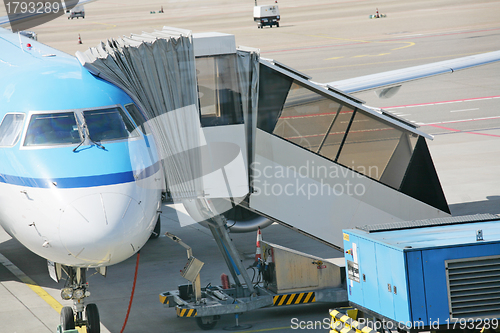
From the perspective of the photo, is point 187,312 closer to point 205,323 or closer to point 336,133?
point 205,323

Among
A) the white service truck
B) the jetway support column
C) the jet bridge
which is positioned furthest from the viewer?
the white service truck

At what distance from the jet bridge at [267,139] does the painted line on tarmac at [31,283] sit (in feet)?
12.4

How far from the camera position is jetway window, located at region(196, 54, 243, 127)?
473 inches

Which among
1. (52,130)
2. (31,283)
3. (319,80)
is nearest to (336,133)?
(52,130)

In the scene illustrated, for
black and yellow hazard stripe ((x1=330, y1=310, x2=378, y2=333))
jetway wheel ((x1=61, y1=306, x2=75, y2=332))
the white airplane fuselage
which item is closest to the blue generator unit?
black and yellow hazard stripe ((x1=330, y1=310, x2=378, y2=333))

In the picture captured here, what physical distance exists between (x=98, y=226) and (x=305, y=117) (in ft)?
19.1

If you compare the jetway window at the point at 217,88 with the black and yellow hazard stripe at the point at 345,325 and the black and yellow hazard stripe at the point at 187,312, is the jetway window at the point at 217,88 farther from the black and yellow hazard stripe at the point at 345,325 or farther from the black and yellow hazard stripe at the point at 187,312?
the black and yellow hazard stripe at the point at 345,325

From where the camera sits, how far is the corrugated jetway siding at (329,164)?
12703 mm

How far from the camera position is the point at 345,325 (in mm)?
10289

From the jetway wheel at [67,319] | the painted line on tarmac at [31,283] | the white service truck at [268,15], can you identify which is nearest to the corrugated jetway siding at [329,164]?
the jetway wheel at [67,319]

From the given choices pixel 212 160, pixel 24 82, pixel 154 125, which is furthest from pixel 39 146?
pixel 212 160

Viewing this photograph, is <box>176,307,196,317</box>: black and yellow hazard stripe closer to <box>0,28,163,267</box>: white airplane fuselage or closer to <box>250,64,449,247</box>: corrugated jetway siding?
<box>250,64,449,247</box>: corrugated jetway siding

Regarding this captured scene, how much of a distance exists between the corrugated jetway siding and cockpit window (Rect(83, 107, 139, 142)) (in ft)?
11.4

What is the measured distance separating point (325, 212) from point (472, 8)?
75.0 meters
